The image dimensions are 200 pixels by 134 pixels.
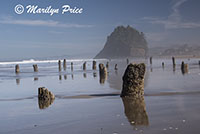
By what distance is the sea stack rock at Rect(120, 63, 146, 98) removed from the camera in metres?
15.4

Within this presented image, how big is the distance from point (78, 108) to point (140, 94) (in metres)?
4.25

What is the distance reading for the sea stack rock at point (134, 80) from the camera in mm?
15359

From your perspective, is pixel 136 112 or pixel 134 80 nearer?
pixel 136 112

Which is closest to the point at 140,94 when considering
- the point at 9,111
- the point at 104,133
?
the point at 9,111

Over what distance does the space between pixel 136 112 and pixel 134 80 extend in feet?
15.2

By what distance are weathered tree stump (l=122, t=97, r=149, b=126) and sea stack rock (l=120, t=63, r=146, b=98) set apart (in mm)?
1070

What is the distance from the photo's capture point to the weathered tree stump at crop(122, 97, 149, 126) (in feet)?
29.8

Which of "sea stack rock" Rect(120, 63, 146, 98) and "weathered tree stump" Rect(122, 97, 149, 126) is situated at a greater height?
"sea stack rock" Rect(120, 63, 146, 98)

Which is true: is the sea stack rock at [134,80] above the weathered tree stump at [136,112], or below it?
above

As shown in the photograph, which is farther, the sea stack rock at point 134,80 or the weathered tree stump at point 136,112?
the sea stack rock at point 134,80

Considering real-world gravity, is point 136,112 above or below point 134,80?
below

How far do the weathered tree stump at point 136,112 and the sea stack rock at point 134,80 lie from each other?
1070mm

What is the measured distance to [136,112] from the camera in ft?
35.6

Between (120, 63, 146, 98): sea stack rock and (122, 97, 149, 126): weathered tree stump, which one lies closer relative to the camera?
(122, 97, 149, 126): weathered tree stump
